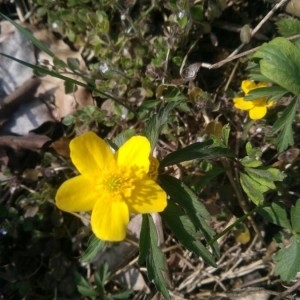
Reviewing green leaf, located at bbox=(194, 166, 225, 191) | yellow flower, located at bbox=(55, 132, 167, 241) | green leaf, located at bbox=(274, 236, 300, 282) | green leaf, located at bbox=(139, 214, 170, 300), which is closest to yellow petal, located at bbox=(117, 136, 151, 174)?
yellow flower, located at bbox=(55, 132, 167, 241)

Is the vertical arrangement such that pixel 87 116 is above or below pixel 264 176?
above

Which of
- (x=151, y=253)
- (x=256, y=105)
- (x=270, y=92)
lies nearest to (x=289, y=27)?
(x=256, y=105)

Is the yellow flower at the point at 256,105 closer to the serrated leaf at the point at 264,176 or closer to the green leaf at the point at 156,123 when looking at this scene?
the serrated leaf at the point at 264,176

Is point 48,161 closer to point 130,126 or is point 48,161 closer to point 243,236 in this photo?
point 130,126

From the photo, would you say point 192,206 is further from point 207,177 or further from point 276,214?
point 276,214

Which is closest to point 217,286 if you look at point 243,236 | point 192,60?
point 243,236
